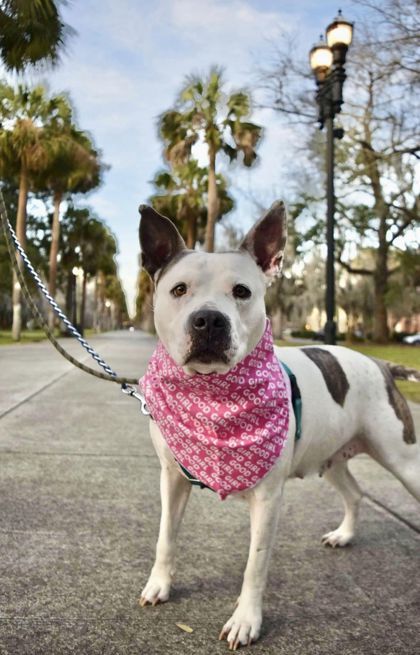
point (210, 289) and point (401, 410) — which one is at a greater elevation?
point (210, 289)

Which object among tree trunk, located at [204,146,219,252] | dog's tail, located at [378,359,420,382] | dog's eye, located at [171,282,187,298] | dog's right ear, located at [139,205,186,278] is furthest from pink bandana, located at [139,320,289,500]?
tree trunk, located at [204,146,219,252]

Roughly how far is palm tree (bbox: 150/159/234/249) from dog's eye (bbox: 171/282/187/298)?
2749cm

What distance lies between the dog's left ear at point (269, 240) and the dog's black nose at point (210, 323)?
507mm

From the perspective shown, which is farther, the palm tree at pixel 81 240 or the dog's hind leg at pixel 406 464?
the palm tree at pixel 81 240

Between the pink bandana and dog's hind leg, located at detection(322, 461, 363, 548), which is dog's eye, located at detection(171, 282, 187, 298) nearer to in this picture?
the pink bandana

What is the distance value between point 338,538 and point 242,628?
1194mm

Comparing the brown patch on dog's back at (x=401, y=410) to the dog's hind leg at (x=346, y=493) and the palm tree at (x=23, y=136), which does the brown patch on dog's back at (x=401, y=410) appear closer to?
the dog's hind leg at (x=346, y=493)

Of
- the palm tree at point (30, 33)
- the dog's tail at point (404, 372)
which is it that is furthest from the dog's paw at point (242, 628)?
the palm tree at point (30, 33)

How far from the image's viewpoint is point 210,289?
2.28 metres

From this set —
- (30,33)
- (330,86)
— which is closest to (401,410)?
(330,86)

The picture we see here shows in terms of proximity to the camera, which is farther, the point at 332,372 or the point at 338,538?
the point at 338,538

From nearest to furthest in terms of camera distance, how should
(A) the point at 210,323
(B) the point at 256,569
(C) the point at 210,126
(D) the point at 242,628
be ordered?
1. (A) the point at 210,323
2. (D) the point at 242,628
3. (B) the point at 256,569
4. (C) the point at 210,126

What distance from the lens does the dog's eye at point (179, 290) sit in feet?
7.59

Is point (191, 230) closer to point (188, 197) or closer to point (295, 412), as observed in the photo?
point (188, 197)
